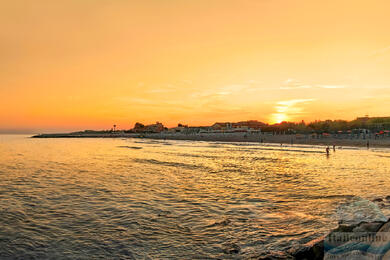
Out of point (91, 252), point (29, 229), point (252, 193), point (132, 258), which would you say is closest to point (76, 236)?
point (91, 252)

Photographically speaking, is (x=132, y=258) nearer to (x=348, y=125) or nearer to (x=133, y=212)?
(x=133, y=212)

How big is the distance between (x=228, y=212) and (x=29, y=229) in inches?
287

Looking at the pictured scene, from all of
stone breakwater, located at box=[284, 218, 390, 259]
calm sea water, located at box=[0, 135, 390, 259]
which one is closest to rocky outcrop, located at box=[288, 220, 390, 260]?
stone breakwater, located at box=[284, 218, 390, 259]

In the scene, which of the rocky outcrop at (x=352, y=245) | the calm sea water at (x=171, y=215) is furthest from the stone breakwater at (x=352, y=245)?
the calm sea water at (x=171, y=215)

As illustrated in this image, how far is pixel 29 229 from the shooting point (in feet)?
27.6

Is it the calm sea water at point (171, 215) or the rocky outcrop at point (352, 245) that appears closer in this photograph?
the rocky outcrop at point (352, 245)

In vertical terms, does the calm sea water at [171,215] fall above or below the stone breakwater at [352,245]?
below

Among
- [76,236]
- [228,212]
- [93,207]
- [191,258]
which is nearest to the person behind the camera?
[191,258]

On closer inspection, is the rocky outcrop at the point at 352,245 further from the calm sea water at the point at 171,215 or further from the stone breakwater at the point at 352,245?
the calm sea water at the point at 171,215

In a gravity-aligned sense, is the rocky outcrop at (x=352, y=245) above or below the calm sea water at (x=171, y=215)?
above

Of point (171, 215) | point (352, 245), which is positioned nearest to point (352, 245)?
point (352, 245)

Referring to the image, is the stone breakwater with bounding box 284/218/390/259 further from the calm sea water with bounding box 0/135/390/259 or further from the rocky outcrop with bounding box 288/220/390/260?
the calm sea water with bounding box 0/135/390/259

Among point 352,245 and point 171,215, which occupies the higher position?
point 352,245

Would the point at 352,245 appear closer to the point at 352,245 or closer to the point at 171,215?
the point at 352,245
